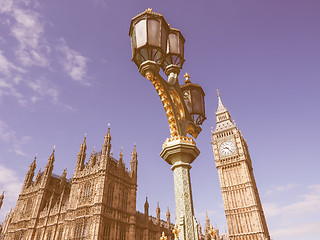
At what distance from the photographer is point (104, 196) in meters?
28.8

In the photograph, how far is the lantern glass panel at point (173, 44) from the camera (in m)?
5.67

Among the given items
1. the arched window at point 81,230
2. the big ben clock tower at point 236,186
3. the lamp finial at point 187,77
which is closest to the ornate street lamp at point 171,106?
the lamp finial at point 187,77

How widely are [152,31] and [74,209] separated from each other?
3126 centimetres

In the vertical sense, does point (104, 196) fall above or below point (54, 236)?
above

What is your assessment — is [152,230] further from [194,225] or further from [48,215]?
[194,225]

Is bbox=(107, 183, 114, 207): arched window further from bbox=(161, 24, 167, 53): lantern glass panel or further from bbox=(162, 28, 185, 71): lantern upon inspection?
bbox=(161, 24, 167, 53): lantern glass panel

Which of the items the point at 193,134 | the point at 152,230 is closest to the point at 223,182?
the point at 152,230

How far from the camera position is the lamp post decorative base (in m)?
3.79

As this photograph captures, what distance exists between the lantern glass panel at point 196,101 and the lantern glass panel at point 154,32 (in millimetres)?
2247

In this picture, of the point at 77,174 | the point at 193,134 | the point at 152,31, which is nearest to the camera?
the point at 152,31

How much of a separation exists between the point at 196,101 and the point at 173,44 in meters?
1.69

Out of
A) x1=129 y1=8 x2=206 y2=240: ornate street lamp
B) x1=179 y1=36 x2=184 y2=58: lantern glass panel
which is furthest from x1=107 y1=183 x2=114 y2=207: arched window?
x1=179 y1=36 x2=184 y2=58: lantern glass panel

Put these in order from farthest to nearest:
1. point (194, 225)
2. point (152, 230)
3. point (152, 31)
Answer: point (152, 230), point (152, 31), point (194, 225)

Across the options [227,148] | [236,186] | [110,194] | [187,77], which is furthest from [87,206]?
[227,148]
